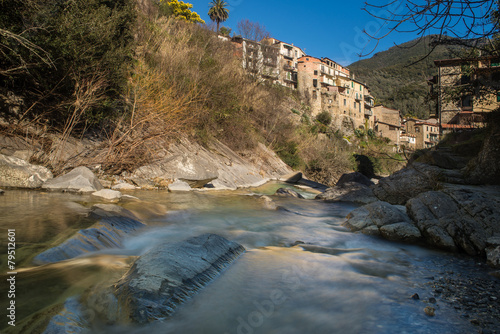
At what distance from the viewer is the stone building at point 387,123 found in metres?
73.2

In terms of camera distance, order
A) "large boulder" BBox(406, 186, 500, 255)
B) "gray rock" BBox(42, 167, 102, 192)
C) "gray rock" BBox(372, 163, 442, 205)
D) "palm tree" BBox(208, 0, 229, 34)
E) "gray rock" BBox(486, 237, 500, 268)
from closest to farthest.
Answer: "gray rock" BBox(486, 237, 500, 268) < "large boulder" BBox(406, 186, 500, 255) < "gray rock" BBox(42, 167, 102, 192) < "gray rock" BBox(372, 163, 442, 205) < "palm tree" BBox(208, 0, 229, 34)

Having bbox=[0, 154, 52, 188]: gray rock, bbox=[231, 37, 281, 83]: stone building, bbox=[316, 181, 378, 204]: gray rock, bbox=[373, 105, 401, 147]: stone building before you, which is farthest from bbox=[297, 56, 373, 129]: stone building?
bbox=[0, 154, 52, 188]: gray rock

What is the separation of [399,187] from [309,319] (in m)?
7.66

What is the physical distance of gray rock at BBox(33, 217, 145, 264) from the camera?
11.3 ft

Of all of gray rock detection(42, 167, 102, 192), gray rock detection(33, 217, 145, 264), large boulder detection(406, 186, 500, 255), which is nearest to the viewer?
gray rock detection(33, 217, 145, 264)

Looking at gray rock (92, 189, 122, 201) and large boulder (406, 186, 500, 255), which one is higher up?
gray rock (92, 189, 122, 201)

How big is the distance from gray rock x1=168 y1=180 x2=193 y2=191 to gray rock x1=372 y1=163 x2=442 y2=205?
643 centimetres

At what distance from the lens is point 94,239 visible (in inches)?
161

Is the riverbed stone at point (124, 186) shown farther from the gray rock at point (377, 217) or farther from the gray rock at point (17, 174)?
the gray rock at point (377, 217)

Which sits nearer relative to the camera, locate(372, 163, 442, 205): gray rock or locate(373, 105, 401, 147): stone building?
locate(372, 163, 442, 205): gray rock

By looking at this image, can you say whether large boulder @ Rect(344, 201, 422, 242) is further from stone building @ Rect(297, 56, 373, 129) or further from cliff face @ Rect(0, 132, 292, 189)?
stone building @ Rect(297, 56, 373, 129)

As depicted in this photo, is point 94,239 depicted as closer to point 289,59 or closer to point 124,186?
point 124,186

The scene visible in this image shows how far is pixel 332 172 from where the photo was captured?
2506 cm

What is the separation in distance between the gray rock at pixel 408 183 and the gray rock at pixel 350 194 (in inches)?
77.2
